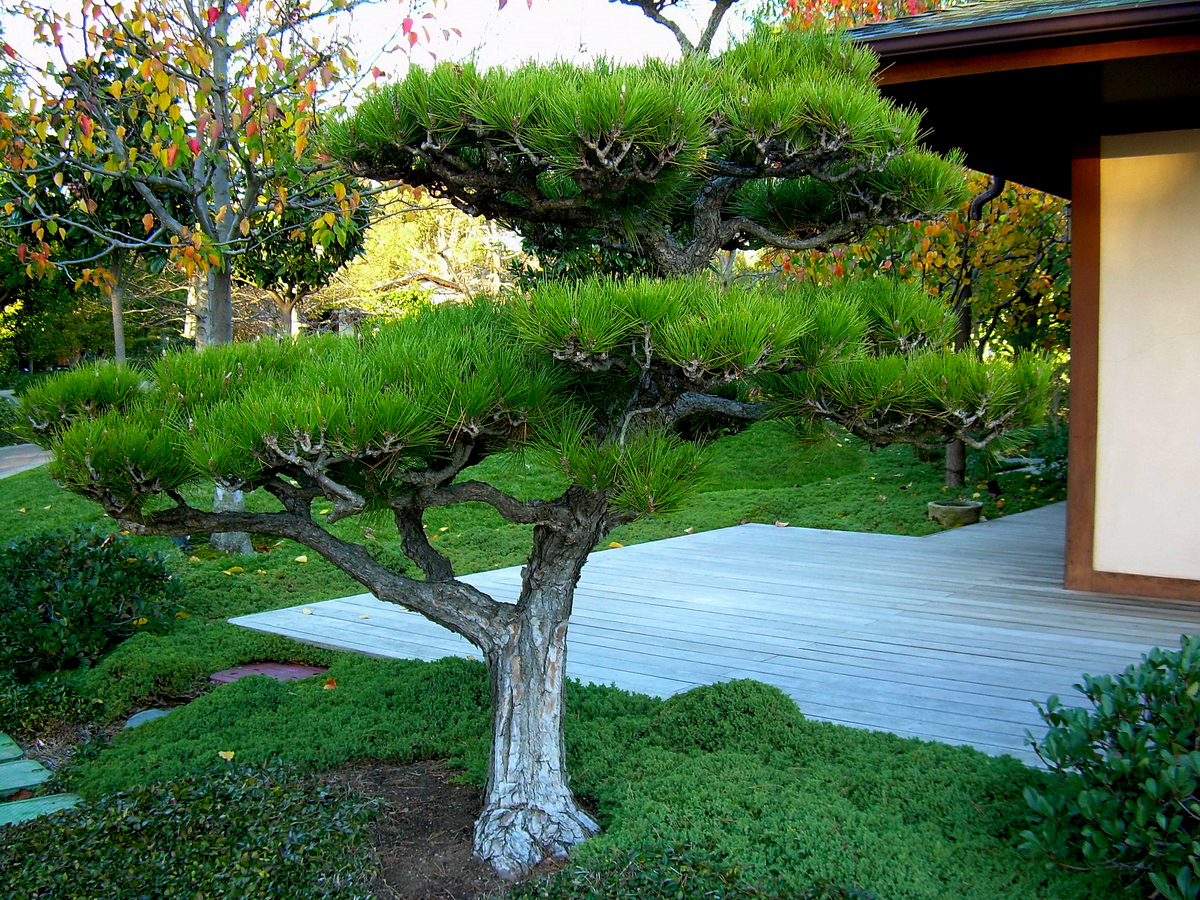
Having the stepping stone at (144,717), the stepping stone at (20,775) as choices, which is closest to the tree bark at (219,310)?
the stepping stone at (144,717)

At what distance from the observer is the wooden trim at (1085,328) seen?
5352mm

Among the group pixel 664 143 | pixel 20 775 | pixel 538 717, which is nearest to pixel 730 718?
pixel 538 717

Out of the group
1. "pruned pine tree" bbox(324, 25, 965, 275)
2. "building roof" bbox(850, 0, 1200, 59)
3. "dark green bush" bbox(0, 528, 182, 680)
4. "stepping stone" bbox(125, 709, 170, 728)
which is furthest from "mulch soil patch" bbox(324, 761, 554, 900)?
"building roof" bbox(850, 0, 1200, 59)

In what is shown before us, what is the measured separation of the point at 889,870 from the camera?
2.29 m

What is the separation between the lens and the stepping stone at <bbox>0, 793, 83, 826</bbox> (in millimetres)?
2936

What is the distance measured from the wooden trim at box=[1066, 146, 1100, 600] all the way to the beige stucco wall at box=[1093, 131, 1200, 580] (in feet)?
0.13

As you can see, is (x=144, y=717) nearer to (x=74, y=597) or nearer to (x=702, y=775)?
(x=74, y=597)

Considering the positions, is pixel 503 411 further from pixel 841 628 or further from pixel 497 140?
pixel 841 628

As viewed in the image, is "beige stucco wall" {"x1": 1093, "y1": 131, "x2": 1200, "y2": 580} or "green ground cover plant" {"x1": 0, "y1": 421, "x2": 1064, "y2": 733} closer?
"green ground cover plant" {"x1": 0, "y1": 421, "x2": 1064, "y2": 733}

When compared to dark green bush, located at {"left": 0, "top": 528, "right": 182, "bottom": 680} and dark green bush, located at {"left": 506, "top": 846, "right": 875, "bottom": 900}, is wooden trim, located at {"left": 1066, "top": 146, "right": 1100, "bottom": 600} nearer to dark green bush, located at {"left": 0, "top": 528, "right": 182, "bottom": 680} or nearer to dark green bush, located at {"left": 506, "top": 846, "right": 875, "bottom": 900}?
dark green bush, located at {"left": 506, "top": 846, "right": 875, "bottom": 900}

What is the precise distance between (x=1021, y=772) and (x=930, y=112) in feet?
11.1

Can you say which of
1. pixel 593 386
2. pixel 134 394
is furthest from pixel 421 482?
pixel 134 394

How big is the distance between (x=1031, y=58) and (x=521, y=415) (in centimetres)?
300

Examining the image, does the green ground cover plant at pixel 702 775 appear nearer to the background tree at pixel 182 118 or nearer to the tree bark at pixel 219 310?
the background tree at pixel 182 118
